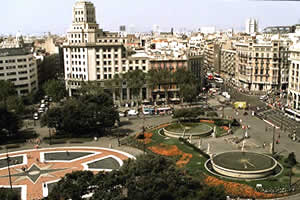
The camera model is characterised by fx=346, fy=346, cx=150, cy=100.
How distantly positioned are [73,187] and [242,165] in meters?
25.1

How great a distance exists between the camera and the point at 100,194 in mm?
29656

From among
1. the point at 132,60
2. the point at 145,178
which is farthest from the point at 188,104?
the point at 145,178

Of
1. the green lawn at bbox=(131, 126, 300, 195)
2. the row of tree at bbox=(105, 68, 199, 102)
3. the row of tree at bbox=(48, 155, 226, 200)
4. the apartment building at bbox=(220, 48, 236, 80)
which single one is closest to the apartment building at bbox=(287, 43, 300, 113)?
the row of tree at bbox=(105, 68, 199, 102)

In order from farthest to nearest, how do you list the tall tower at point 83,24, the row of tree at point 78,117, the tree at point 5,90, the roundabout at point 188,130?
1. the tall tower at point 83,24
2. the tree at point 5,90
3. the roundabout at point 188,130
4. the row of tree at point 78,117

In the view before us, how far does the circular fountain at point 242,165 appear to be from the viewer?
4441 cm

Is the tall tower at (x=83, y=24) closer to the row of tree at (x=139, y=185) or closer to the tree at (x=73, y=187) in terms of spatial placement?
the row of tree at (x=139, y=185)

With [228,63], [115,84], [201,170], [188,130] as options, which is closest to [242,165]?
[201,170]

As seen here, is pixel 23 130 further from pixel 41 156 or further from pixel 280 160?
pixel 280 160

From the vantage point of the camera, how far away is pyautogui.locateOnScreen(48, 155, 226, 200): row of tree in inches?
1164

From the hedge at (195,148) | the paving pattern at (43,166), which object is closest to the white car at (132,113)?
the hedge at (195,148)

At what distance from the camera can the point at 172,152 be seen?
55188 millimetres

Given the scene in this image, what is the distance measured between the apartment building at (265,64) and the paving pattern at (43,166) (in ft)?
218

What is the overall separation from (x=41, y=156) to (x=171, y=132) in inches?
924

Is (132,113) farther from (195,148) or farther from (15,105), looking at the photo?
(195,148)
